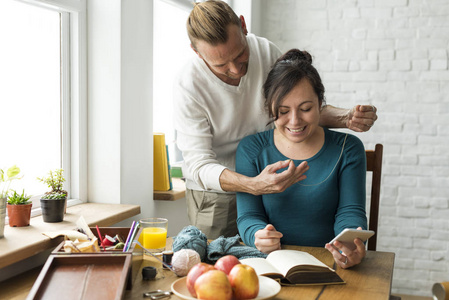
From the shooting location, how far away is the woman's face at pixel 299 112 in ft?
5.88

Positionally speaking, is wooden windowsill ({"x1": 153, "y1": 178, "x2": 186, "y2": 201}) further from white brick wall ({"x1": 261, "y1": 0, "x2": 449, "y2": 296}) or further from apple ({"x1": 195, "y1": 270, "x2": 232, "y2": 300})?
white brick wall ({"x1": 261, "y1": 0, "x2": 449, "y2": 296})

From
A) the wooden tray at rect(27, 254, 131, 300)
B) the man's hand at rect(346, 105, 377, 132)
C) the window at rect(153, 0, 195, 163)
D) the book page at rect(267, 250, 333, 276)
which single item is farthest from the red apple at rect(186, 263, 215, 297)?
the window at rect(153, 0, 195, 163)

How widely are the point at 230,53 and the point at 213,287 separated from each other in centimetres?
89

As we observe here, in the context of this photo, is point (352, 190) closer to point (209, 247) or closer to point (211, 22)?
point (209, 247)

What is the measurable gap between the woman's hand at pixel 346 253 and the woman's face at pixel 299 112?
1.58 ft

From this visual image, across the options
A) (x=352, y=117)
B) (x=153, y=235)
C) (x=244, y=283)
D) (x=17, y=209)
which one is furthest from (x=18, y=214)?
(x=352, y=117)

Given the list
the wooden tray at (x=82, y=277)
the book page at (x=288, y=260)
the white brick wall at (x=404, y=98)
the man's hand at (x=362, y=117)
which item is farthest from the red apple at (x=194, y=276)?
the white brick wall at (x=404, y=98)

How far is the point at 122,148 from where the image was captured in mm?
2139

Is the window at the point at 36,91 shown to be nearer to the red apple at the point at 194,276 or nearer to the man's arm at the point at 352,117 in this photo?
the red apple at the point at 194,276

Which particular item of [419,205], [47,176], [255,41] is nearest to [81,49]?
[47,176]

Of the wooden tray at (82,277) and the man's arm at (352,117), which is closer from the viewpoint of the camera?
the wooden tray at (82,277)

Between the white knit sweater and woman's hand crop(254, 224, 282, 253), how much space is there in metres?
0.44

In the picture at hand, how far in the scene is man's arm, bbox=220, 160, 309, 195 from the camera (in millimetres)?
1637

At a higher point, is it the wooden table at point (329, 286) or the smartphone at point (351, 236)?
the smartphone at point (351, 236)
